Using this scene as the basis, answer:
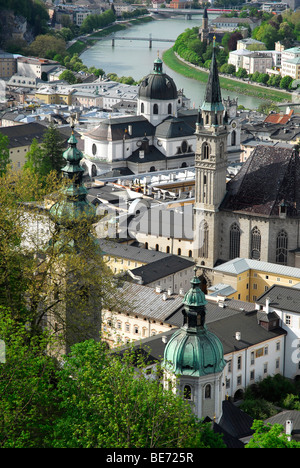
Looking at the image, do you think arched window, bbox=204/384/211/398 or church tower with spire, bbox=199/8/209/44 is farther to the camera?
church tower with spire, bbox=199/8/209/44

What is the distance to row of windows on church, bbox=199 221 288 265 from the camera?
59906mm

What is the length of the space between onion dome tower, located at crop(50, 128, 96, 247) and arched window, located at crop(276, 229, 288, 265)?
24.6 meters

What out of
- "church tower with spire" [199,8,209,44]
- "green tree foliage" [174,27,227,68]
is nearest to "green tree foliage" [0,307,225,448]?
"green tree foliage" [174,27,227,68]

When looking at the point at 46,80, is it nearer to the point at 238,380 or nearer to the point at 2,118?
the point at 2,118

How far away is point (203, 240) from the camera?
202ft

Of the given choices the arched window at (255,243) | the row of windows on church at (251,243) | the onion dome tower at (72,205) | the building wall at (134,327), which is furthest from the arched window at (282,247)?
the onion dome tower at (72,205)

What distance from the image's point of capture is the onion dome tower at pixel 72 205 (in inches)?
1403

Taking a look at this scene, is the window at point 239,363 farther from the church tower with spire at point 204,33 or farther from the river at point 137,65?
the church tower with spire at point 204,33

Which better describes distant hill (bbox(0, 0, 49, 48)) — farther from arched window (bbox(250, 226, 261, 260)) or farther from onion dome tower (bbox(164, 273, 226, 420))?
onion dome tower (bbox(164, 273, 226, 420))

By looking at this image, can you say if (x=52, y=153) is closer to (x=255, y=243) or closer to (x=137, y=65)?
(x=255, y=243)

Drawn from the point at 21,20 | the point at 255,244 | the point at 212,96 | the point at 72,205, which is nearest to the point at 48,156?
the point at 212,96

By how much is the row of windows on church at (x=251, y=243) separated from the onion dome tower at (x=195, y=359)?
26981 millimetres

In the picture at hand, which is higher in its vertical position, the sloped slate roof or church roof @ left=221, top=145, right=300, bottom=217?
church roof @ left=221, top=145, right=300, bottom=217

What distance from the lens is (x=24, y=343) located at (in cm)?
3344
